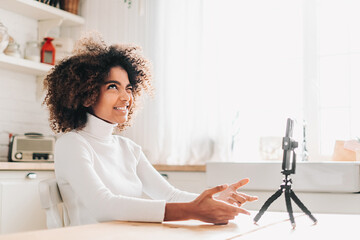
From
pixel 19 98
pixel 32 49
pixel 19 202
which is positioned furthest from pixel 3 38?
pixel 19 202

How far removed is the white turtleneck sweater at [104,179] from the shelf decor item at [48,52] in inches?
88.7

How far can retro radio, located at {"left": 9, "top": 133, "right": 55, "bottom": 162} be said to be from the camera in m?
3.16

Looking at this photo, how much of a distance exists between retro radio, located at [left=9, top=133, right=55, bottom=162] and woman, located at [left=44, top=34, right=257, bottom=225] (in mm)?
1668

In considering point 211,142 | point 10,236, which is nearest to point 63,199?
point 10,236

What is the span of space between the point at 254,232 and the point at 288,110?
238 centimetres

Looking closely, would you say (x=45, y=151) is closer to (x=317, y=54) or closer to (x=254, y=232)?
(x=317, y=54)

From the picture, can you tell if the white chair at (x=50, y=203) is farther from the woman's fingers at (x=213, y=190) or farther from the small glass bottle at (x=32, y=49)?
the small glass bottle at (x=32, y=49)

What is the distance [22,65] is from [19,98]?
1.08 feet

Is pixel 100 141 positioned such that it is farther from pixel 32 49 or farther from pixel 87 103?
pixel 32 49

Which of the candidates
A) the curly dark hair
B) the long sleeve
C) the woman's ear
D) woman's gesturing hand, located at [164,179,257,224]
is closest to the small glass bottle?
the curly dark hair

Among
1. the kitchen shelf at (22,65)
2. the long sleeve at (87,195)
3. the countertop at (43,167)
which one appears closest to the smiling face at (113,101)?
the long sleeve at (87,195)

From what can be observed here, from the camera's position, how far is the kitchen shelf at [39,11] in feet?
11.3

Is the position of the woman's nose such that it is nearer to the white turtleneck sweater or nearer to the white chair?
the white turtleneck sweater

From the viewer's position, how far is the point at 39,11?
3596 mm
